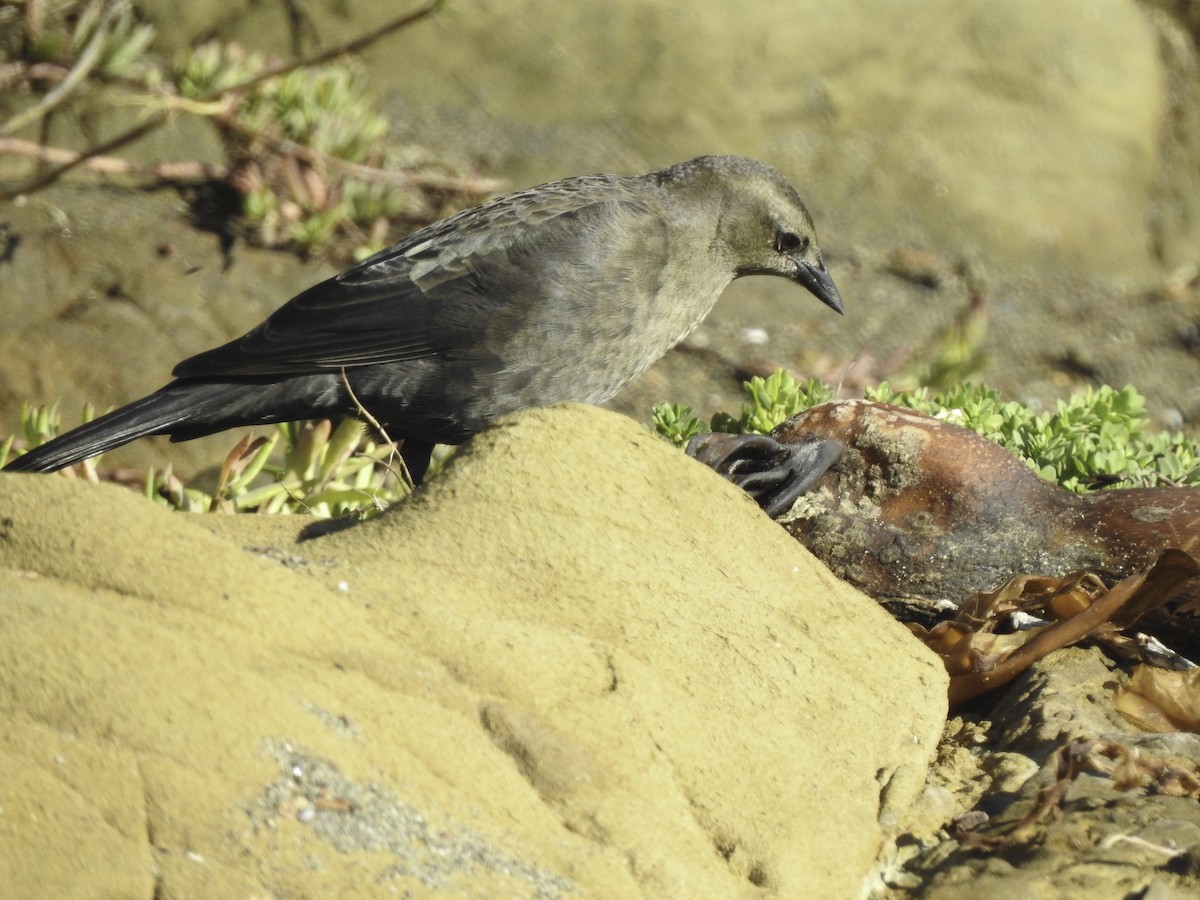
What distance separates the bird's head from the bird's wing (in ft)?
1.38

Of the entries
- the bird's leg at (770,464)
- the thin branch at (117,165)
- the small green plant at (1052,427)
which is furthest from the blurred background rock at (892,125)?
the bird's leg at (770,464)

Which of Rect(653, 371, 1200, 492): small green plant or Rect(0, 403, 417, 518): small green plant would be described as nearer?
Rect(653, 371, 1200, 492): small green plant

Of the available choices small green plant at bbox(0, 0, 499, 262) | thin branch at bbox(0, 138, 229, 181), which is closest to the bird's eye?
small green plant at bbox(0, 0, 499, 262)

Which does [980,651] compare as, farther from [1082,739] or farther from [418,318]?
[418,318]

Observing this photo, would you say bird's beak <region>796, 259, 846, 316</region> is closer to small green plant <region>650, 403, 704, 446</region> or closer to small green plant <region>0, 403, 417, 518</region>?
small green plant <region>650, 403, 704, 446</region>

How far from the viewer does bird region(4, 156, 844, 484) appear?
407 centimetres

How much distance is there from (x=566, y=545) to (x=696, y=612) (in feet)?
0.91

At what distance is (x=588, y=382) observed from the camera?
4090mm

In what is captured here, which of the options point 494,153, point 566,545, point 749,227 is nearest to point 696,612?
point 566,545

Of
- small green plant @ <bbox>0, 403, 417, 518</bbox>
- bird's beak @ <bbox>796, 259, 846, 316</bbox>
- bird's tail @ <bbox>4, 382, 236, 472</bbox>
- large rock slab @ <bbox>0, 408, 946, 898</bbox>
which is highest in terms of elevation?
large rock slab @ <bbox>0, 408, 946, 898</bbox>

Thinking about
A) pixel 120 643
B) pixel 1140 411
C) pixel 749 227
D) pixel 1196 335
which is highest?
pixel 120 643

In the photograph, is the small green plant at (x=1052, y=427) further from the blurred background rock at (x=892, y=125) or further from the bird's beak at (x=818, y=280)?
the blurred background rock at (x=892, y=125)

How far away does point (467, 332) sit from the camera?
161 inches

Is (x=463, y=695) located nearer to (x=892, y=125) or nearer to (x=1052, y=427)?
(x=1052, y=427)
